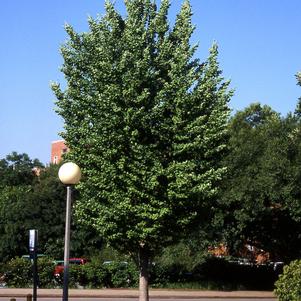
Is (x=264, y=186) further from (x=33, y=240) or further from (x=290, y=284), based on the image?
(x=33, y=240)

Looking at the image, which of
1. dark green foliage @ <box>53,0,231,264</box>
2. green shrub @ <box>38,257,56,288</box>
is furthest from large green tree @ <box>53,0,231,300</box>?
green shrub @ <box>38,257,56,288</box>

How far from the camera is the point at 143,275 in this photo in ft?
65.9

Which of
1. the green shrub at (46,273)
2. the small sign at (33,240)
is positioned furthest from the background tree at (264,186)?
the small sign at (33,240)

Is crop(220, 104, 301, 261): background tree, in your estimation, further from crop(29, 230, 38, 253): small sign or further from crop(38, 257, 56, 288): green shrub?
crop(29, 230, 38, 253): small sign

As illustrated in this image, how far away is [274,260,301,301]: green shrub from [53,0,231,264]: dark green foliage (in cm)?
361

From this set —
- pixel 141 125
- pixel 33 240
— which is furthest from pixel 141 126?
pixel 33 240

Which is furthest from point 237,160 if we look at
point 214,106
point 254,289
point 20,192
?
point 20,192

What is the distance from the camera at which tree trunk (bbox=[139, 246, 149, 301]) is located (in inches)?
781

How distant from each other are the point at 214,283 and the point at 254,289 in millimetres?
2665

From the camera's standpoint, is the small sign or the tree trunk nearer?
the small sign

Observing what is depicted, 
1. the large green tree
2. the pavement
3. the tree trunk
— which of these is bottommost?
the pavement

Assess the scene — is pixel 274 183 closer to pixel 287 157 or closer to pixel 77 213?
pixel 287 157

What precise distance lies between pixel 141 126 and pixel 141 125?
0.03 m

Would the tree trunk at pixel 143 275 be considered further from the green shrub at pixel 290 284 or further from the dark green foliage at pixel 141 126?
the green shrub at pixel 290 284
